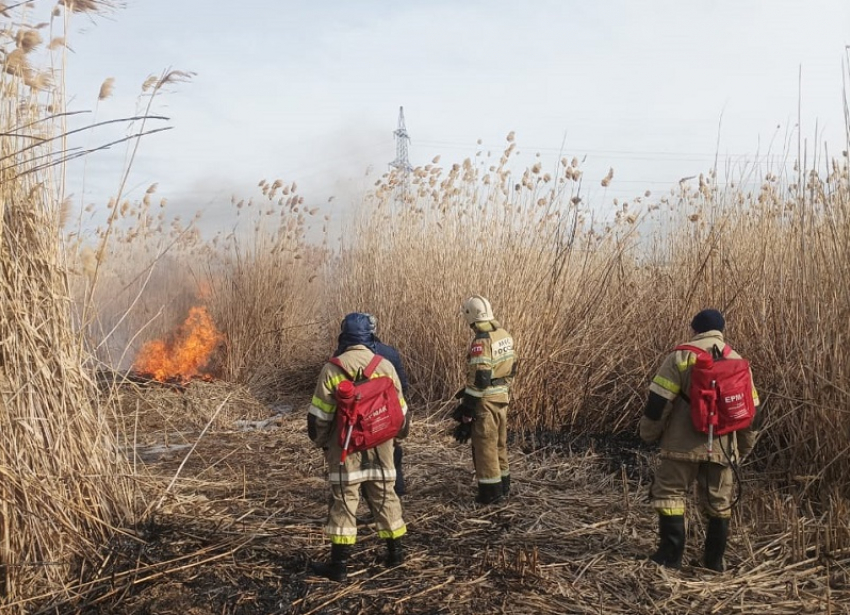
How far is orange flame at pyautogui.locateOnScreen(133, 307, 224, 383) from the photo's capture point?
28.5 feet

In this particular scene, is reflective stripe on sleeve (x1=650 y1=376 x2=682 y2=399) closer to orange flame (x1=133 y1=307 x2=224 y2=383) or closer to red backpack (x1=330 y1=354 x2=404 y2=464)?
red backpack (x1=330 y1=354 x2=404 y2=464)

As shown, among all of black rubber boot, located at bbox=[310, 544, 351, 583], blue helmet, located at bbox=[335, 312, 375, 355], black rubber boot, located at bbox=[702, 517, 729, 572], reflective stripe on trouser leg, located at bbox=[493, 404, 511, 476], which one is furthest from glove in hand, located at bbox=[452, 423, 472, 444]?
black rubber boot, located at bbox=[702, 517, 729, 572]

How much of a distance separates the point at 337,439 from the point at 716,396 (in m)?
1.94

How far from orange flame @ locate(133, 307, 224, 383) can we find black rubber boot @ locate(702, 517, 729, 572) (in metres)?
6.76

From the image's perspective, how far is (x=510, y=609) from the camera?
3.05 meters

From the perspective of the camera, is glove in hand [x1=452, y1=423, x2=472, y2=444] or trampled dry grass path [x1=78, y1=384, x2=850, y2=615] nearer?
trampled dry grass path [x1=78, y1=384, x2=850, y2=615]

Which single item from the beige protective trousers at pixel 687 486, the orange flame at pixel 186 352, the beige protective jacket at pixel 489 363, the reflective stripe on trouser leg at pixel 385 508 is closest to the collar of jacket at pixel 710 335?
the beige protective trousers at pixel 687 486

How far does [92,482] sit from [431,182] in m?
5.49

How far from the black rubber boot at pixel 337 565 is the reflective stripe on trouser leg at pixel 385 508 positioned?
21 centimetres

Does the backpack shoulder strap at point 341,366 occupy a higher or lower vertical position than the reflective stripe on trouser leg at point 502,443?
higher

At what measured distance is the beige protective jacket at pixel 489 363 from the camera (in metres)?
4.58

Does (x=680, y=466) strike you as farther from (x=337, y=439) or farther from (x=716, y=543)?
(x=337, y=439)

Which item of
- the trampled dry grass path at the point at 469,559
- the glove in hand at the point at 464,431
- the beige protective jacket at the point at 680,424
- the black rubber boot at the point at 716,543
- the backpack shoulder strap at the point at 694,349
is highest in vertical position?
the backpack shoulder strap at the point at 694,349

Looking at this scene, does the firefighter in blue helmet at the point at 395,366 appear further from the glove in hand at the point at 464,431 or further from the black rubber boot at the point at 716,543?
the black rubber boot at the point at 716,543
